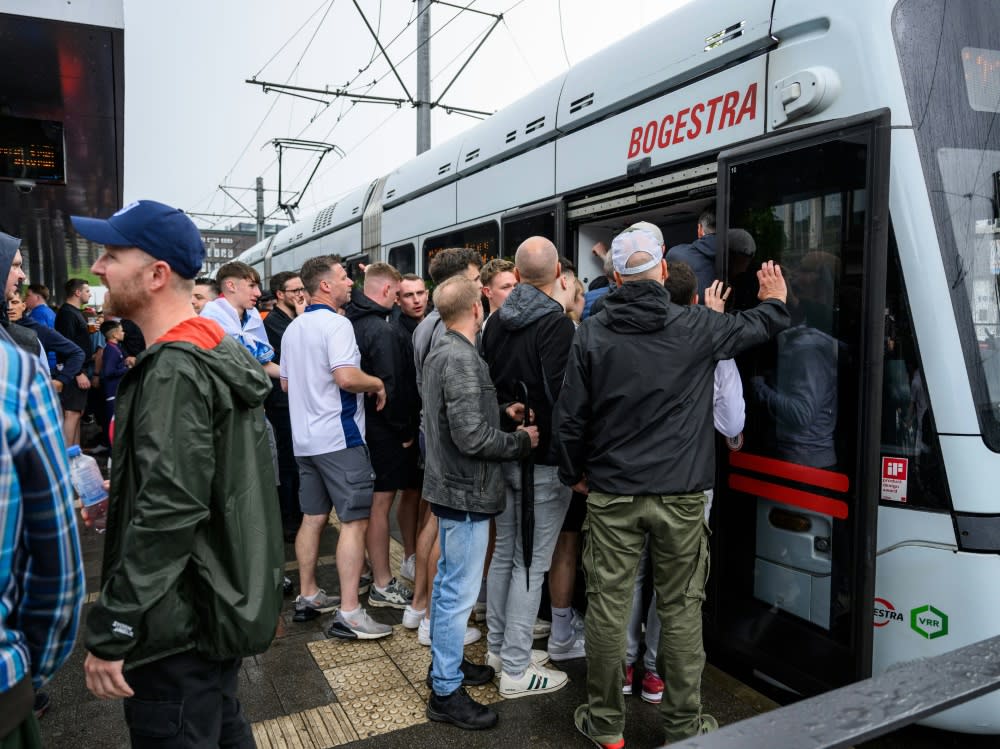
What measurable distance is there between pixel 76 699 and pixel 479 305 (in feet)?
7.75

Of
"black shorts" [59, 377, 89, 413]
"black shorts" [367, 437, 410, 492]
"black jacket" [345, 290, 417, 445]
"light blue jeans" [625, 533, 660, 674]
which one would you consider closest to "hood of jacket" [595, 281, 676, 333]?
"light blue jeans" [625, 533, 660, 674]

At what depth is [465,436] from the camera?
109 inches

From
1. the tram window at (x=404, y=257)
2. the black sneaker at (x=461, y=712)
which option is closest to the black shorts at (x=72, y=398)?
the tram window at (x=404, y=257)

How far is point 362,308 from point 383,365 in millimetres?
328

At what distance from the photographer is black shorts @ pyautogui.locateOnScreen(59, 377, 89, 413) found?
6703 millimetres

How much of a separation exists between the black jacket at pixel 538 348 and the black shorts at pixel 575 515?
0.44 metres

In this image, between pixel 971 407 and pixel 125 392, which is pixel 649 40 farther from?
pixel 125 392

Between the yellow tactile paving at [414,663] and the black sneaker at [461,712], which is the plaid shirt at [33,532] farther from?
the yellow tactile paving at [414,663]

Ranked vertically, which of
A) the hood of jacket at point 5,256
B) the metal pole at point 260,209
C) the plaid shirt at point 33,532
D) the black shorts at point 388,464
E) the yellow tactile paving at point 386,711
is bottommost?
the yellow tactile paving at point 386,711

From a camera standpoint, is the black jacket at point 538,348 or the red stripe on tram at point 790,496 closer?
the red stripe on tram at point 790,496

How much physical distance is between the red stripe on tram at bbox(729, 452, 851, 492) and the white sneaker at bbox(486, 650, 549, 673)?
4.02 ft

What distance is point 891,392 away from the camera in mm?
2600

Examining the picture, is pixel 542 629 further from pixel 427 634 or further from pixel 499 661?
pixel 427 634

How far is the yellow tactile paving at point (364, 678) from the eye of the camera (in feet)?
10.3
